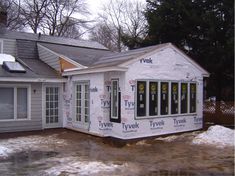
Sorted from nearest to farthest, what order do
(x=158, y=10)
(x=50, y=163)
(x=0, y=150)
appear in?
(x=50, y=163) → (x=0, y=150) → (x=158, y=10)

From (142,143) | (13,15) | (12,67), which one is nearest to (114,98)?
(142,143)

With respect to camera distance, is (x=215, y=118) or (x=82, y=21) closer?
(x=215, y=118)

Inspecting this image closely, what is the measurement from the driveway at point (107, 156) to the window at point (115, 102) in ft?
2.89

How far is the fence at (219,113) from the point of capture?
17547 millimetres

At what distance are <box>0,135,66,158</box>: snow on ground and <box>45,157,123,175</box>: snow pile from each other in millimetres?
2242

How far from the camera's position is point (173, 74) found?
13.9m

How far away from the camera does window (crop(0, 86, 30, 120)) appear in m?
14.4

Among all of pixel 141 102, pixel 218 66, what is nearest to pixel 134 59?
pixel 141 102

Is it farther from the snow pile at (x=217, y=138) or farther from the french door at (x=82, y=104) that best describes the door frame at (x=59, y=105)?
the snow pile at (x=217, y=138)

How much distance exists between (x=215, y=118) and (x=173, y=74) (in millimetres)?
5492

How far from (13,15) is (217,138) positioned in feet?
95.0

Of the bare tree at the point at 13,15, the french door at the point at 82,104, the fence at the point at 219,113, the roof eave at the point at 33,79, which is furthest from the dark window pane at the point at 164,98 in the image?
the bare tree at the point at 13,15

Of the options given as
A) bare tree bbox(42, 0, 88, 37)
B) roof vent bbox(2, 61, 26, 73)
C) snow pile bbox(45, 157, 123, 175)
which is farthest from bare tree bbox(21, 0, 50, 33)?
snow pile bbox(45, 157, 123, 175)

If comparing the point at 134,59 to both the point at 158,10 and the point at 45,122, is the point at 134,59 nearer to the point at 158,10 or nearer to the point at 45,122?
the point at 45,122
